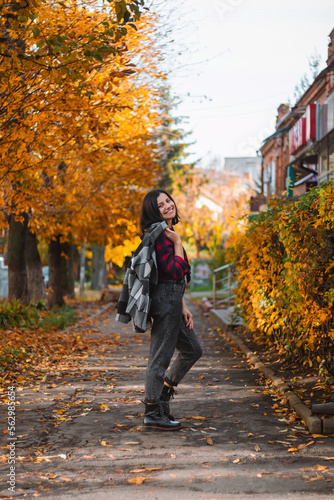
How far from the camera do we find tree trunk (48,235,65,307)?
20375 millimetres

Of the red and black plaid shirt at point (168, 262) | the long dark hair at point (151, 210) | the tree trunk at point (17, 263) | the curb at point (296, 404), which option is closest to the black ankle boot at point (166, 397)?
the red and black plaid shirt at point (168, 262)

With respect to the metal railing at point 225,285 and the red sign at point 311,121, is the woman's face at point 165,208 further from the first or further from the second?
the red sign at point 311,121

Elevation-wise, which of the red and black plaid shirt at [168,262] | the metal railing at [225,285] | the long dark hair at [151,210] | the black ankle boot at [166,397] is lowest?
the black ankle boot at [166,397]

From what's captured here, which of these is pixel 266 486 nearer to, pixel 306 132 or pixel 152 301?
pixel 152 301

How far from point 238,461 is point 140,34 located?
9.60m

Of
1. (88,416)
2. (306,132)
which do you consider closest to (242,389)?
(88,416)

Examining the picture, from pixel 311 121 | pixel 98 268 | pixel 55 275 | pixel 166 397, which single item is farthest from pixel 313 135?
pixel 98 268

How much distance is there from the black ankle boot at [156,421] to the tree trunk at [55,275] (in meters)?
15.3

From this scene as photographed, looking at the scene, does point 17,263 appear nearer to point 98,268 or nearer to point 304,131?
point 304,131

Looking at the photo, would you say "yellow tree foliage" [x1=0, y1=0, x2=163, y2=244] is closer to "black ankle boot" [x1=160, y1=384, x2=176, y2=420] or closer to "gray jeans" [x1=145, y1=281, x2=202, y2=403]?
"gray jeans" [x1=145, y1=281, x2=202, y2=403]

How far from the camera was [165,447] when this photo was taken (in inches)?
191

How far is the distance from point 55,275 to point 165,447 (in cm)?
1614

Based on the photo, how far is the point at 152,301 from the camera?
17.8ft

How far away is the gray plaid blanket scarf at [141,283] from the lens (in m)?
5.26
